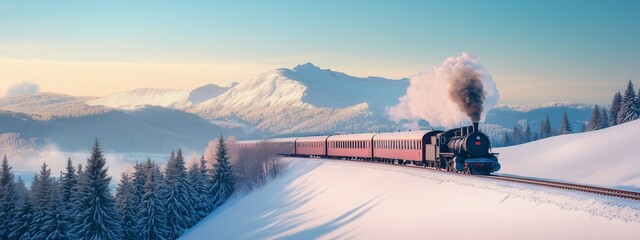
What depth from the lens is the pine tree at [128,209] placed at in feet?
211

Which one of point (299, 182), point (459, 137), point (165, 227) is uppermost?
point (459, 137)

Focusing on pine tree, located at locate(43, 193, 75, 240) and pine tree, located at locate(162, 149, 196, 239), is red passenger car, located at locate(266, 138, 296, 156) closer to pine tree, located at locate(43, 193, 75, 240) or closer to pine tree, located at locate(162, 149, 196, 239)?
pine tree, located at locate(162, 149, 196, 239)

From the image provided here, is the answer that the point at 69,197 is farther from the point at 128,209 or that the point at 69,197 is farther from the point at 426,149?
the point at 426,149

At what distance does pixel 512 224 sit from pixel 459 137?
691 inches

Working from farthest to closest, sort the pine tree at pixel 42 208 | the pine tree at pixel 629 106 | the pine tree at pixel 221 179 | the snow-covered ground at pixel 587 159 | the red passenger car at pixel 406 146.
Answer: the pine tree at pixel 629 106, the pine tree at pixel 221 179, the snow-covered ground at pixel 587 159, the pine tree at pixel 42 208, the red passenger car at pixel 406 146

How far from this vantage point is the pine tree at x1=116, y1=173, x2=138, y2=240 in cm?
6419

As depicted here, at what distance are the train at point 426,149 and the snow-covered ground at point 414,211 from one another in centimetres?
208

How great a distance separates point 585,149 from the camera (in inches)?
2820

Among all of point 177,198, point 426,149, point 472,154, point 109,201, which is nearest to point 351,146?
point 177,198

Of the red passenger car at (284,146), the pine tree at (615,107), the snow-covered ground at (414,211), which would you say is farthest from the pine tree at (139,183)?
the pine tree at (615,107)

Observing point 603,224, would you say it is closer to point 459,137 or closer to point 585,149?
point 459,137

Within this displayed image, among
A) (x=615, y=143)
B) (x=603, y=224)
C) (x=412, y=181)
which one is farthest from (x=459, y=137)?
(x=615, y=143)

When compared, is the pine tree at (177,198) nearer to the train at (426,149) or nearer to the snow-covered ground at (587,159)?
the train at (426,149)

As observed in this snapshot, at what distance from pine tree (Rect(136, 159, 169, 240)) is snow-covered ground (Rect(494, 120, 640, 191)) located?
3756cm
